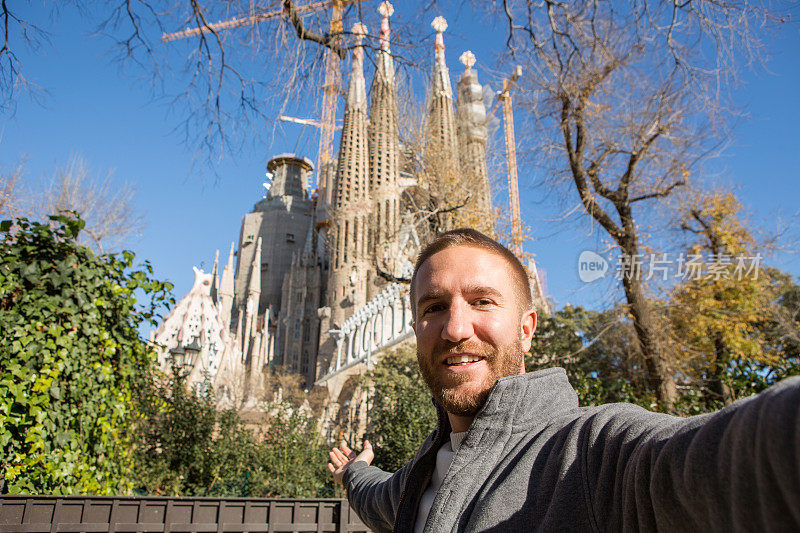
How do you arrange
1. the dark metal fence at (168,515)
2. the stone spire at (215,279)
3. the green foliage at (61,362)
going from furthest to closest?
the stone spire at (215,279) → the green foliage at (61,362) → the dark metal fence at (168,515)

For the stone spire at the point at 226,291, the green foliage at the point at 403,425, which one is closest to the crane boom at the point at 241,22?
the green foliage at the point at 403,425

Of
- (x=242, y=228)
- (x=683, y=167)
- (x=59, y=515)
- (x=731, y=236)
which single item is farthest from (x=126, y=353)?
(x=242, y=228)

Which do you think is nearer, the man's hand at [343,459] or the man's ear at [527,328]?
the man's ear at [527,328]

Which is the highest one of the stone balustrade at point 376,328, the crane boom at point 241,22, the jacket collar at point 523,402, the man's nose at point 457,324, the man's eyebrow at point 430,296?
the stone balustrade at point 376,328

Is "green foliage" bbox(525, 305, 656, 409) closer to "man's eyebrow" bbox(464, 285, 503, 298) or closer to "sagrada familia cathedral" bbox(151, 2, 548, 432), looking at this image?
"sagrada familia cathedral" bbox(151, 2, 548, 432)

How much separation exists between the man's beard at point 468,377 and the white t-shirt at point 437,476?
0.28ft

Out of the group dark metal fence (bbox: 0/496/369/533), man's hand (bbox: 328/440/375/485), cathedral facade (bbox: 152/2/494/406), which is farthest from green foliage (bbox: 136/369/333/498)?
man's hand (bbox: 328/440/375/485)

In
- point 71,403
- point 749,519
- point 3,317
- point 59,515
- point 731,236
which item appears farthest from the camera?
point 731,236

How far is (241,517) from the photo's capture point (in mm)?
2791

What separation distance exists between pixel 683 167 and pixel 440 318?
637 cm

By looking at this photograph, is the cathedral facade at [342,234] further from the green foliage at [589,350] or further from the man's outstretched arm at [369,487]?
the green foliage at [589,350]

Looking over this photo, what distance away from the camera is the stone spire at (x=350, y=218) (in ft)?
114

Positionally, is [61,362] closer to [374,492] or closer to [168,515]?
[168,515]

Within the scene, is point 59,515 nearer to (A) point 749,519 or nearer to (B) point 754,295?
(A) point 749,519
